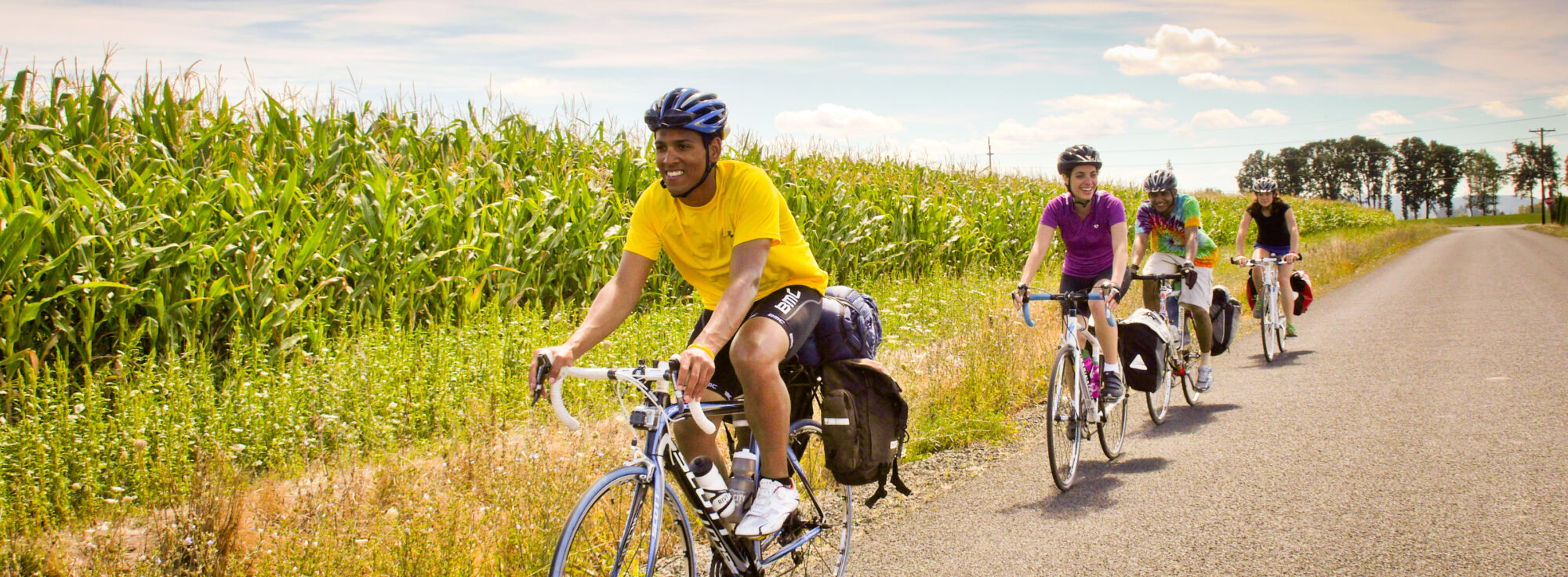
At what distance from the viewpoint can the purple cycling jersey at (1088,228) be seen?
609cm

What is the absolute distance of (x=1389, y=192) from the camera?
161m

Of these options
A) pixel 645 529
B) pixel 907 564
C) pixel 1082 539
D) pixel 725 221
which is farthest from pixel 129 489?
pixel 1082 539

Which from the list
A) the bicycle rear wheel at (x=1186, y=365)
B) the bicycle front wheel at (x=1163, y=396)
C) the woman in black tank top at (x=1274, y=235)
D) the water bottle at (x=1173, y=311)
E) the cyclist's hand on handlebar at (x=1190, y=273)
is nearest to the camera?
the bicycle front wheel at (x=1163, y=396)

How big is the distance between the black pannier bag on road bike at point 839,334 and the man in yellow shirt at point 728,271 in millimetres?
106

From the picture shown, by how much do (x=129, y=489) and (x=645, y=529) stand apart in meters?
3.09

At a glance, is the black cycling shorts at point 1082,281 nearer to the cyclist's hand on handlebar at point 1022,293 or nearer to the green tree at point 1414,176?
the cyclist's hand on handlebar at point 1022,293

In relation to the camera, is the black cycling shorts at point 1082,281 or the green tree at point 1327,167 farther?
the green tree at point 1327,167

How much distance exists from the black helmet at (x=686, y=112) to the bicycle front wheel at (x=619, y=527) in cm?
108

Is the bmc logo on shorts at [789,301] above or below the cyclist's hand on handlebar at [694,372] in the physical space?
above

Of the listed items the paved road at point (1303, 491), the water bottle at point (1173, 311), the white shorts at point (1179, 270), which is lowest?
the paved road at point (1303, 491)

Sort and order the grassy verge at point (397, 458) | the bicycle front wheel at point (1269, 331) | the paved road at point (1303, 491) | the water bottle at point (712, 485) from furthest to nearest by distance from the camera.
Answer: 1. the bicycle front wheel at point (1269, 331)
2. the paved road at point (1303, 491)
3. the grassy verge at point (397, 458)
4. the water bottle at point (712, 485)

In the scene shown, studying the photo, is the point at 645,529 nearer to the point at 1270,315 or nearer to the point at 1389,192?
the point at 1270,315

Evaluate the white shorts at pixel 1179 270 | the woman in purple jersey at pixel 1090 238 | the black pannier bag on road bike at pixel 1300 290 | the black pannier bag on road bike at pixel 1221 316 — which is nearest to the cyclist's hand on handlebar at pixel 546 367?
the woman in purple jersey at pixel 1090 238

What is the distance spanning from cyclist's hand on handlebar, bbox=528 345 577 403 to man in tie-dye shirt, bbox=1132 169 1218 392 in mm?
5817
